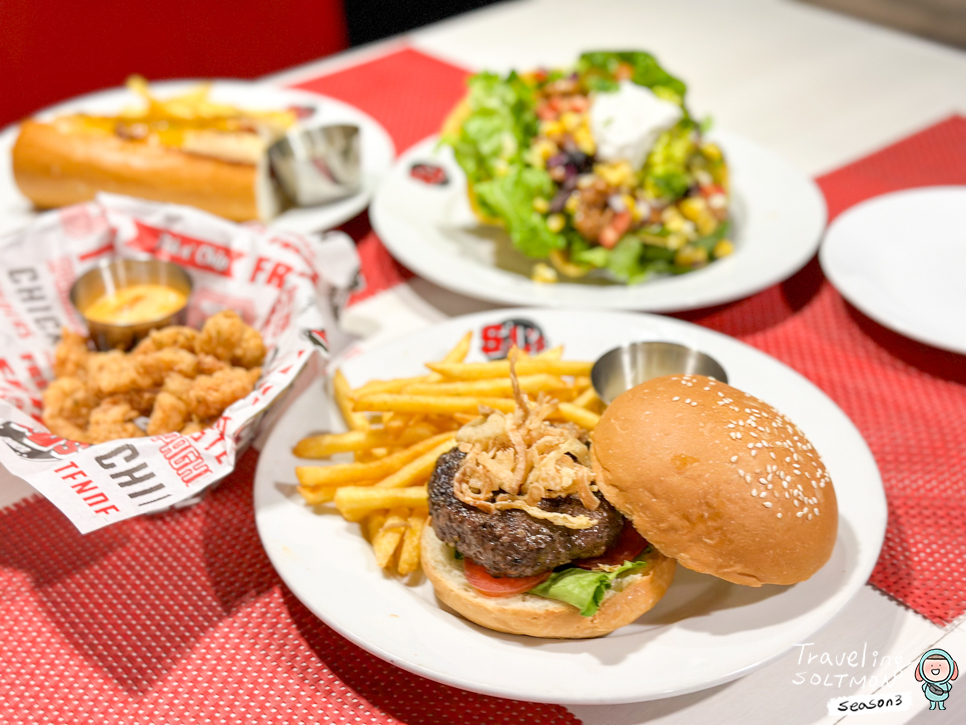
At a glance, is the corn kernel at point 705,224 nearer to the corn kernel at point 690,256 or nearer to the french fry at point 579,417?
the corn kernel at point 690,256

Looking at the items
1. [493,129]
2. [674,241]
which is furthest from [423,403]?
[493,129]

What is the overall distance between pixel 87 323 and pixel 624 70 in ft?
7.64

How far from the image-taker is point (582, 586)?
63.4 inches

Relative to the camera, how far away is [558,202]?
299cm

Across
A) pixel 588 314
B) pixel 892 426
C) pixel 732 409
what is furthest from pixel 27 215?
pixel 892 426

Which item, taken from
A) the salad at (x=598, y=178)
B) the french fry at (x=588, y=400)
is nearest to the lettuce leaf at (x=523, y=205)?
the salad at (x=598, y=178)

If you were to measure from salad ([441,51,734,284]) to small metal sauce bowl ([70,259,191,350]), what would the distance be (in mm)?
1142

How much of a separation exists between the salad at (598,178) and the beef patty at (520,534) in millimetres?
1333

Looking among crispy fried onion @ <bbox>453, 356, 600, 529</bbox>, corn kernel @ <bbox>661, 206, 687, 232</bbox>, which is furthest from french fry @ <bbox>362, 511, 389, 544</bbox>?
corn kernel @ <bbox>661, 206, 687, 232</bbox>

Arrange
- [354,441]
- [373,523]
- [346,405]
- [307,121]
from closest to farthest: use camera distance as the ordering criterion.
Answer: [373,523] < [354,441] < [346,405] < [307,121]

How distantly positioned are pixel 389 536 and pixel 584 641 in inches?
18.9

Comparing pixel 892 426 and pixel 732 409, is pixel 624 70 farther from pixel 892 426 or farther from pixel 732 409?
pixel 732 409

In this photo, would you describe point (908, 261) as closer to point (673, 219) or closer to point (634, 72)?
point (673, 219)

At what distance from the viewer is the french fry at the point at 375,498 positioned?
5.94 feet
